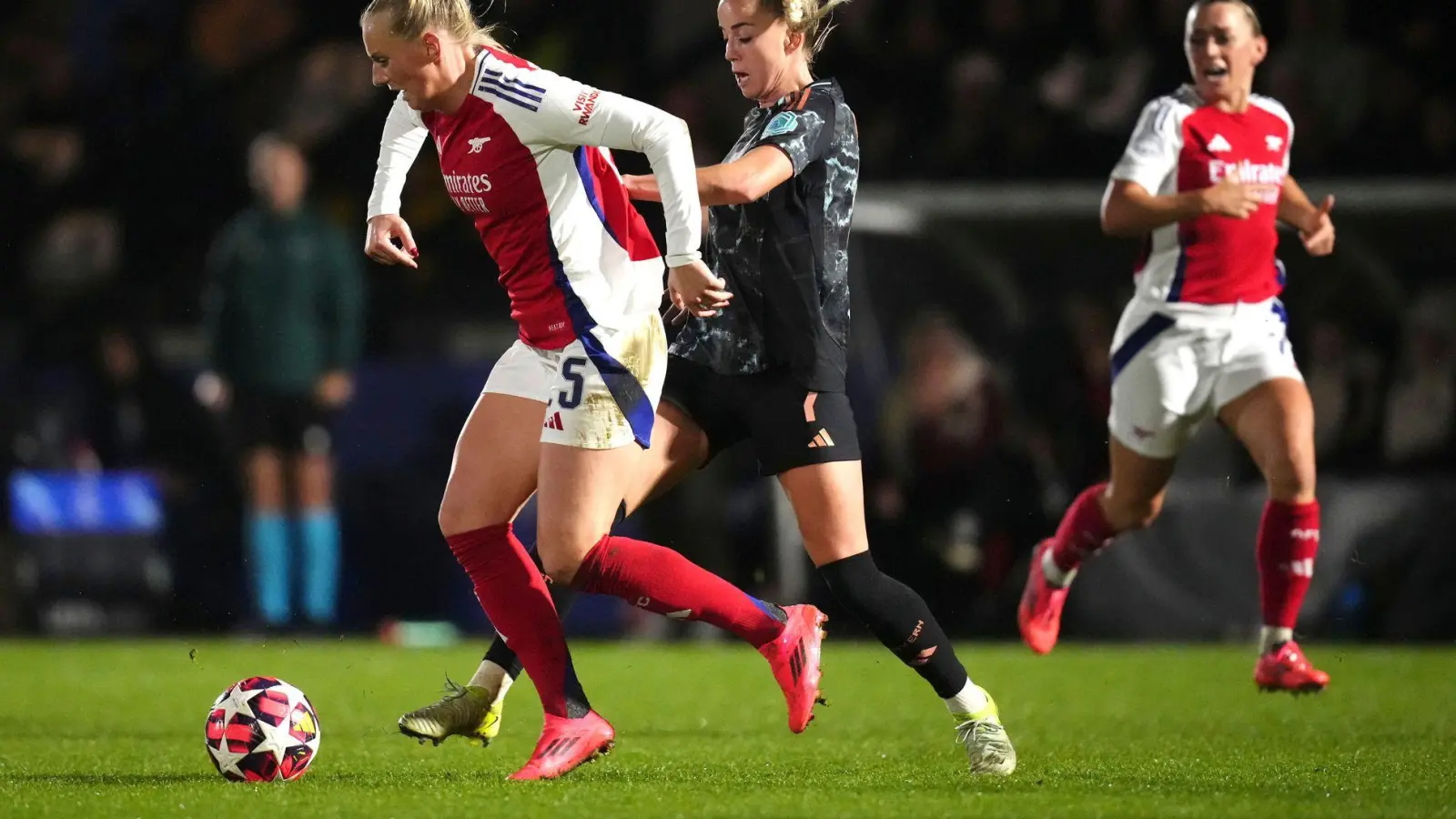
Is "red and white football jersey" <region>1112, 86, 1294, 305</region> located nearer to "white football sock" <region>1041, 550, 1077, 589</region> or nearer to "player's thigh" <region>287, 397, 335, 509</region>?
"white football sock" <region>1041, 550, 1077, 589</region>

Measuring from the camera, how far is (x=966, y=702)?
16.1 ft

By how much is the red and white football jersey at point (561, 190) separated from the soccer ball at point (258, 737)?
3.71 ft

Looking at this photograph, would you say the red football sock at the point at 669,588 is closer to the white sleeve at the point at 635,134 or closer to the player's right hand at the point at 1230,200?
the white sleeve at the point at 635,134

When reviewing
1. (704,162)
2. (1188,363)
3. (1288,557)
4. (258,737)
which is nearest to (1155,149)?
(1188,363)

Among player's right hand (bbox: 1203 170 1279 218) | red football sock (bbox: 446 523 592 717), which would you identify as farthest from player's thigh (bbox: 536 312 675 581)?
player's right hand (bbox: 1203 170 1279 218)

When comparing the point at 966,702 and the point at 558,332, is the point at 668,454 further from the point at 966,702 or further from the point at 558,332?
the point at 966,702

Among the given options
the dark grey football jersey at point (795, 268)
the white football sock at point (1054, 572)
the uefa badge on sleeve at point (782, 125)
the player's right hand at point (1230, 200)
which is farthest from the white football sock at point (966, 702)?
the white football sock at point (1054, 572)

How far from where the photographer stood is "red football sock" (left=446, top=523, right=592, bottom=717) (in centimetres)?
475

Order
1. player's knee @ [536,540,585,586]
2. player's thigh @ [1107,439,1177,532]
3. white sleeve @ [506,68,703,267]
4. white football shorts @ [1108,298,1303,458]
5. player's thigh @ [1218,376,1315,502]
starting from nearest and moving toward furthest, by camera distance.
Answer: white sleeve @ [506,68,703,267], player's knee @ [536,540,585,586], player's thigh @ [1218,376,1315,502], white football shorts @ [1108,298,1303,458], player's thigh @ [1107,439,1177,532]

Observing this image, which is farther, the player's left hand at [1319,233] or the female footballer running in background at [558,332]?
the player's left hand at [1319,233]

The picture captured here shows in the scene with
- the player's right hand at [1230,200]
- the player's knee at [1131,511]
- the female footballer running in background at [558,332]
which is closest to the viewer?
the female footballer running in background at [558,332]

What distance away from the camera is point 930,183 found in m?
11.5

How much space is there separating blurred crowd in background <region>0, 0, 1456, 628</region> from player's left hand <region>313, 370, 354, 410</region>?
1.18ft

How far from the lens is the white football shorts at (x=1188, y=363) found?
6512 millimetres
